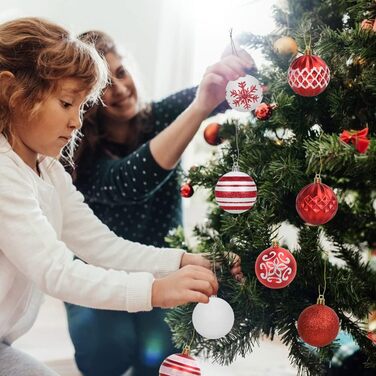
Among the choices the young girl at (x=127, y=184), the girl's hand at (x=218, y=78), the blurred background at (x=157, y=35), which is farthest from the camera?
the blurred background at (x=157, y=35)

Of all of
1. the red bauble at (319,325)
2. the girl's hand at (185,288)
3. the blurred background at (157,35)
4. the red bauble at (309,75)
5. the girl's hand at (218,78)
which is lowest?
the blurred background at (157,35)

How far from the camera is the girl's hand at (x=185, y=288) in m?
0.80

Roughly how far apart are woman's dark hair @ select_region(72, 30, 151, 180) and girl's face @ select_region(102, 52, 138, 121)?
17mm

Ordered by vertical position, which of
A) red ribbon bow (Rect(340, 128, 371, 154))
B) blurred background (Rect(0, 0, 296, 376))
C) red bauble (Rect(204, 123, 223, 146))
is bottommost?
blurred background (Rect(0, 0, 296, 376))

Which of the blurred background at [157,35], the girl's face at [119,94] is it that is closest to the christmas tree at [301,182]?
the girl's face at [119,94]

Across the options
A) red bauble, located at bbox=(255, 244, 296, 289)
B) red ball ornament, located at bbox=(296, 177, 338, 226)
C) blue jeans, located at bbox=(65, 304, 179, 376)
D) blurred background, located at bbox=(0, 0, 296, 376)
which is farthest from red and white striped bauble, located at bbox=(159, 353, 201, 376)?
blurred background, located at bbox=(0, 0, 296, 376)

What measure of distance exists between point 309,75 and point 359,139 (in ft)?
0.43

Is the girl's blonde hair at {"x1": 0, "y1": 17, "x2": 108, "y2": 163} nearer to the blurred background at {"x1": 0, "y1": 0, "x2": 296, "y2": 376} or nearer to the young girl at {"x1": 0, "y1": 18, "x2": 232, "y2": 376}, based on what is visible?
the young girl at {"x1": 0, "y1": 18, "x2": 232, "y2": 376}

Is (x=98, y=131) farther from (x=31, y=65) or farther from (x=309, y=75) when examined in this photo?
(x=309, y=75)

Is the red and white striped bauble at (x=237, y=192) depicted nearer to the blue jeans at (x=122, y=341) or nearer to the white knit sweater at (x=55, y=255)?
the white knit sweater at (x=55, y=255)

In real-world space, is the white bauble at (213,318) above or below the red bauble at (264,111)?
below

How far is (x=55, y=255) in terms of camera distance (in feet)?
2.72

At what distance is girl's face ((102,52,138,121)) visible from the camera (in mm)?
1345

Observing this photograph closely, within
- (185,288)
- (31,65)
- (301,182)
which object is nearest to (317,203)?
(301,182)
